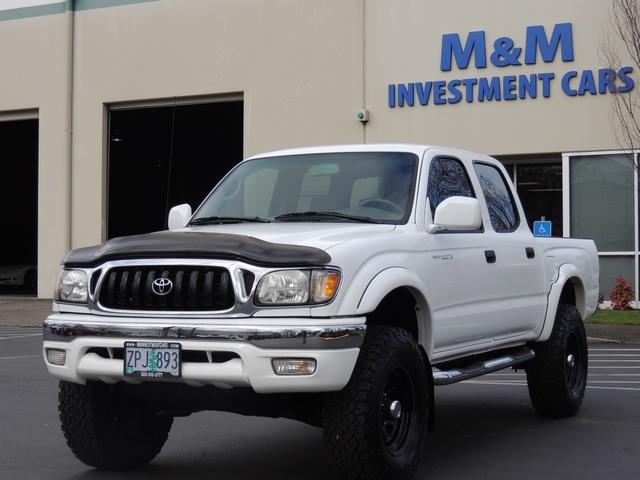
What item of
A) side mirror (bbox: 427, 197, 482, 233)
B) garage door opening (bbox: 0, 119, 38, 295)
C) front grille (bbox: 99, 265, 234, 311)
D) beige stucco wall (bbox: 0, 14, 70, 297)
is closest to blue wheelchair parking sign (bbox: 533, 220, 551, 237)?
side mirror (bbox: 427, 197, 482, 233)

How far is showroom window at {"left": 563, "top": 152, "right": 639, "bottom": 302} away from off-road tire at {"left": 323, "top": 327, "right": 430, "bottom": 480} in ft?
47.8

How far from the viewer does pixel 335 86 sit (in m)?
22.5

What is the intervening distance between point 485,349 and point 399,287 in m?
1.53

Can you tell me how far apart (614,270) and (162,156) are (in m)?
19.1

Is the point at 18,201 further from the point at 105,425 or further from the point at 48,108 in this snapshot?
the point at 105,425

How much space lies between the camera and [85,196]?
25.4 meters

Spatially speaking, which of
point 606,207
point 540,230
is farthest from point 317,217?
point 606,207

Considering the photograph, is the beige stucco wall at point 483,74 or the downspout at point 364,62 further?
the downspout at point 364,62

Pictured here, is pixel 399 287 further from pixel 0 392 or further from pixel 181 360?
pixel 0 392

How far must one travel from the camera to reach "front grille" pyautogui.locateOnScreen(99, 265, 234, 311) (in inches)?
218

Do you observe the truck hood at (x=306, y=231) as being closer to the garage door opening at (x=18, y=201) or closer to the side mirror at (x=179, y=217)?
the side mirror at (x=179, y=217)

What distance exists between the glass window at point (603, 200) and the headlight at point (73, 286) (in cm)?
1543

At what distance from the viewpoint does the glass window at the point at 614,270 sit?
19812 mm

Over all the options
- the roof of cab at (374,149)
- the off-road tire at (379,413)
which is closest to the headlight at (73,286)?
the off-road tire at (379,413)
